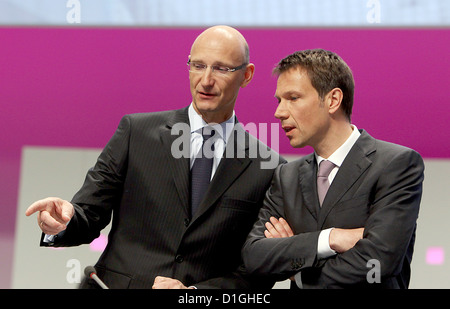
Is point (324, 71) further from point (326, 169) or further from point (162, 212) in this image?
point (162, 212)

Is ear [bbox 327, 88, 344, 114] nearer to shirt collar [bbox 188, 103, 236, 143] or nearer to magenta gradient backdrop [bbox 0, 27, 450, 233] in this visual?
shirt collar [bbox 188, 103, 236, 143]

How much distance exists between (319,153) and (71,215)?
1.08m

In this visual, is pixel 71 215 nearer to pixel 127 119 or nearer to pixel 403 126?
pixel 127 119

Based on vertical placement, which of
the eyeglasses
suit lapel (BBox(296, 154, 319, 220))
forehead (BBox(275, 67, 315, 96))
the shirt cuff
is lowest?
the shirt cuff

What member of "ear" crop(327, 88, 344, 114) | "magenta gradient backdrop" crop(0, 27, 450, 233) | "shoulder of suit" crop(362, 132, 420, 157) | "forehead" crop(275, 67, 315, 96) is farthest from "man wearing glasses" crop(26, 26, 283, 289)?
"magenta gradient backdrop" crop(0, 27, 450, 233)

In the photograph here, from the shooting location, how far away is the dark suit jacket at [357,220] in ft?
7.30

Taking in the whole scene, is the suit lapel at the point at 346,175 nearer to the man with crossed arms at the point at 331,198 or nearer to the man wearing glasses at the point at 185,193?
the man with crossed arms at the point at 331,198

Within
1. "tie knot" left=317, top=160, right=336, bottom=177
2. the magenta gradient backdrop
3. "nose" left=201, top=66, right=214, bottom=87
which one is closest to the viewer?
"tie knot" left=317, top=160, right=336, bottom=177

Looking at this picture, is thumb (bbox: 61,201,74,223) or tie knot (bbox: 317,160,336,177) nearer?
thumb (bbox: 61,201,74,223)

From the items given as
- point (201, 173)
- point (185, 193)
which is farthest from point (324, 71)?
point (185, 193)

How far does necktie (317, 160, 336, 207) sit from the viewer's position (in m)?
2.43

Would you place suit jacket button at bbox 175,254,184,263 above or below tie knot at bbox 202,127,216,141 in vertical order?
below

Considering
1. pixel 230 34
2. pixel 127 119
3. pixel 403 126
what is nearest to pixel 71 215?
pixel 127 119

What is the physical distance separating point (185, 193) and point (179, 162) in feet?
0.48
